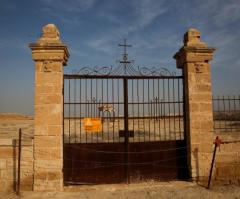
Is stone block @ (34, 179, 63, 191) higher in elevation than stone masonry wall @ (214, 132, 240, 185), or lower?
lower

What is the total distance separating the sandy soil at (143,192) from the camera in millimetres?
5930

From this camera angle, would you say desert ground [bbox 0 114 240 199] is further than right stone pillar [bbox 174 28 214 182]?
No

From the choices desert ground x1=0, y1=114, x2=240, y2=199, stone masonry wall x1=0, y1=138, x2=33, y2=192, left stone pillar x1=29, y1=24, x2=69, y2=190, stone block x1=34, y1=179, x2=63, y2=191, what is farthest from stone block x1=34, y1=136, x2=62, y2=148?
desert ground x1=0, y1=114, x2=240, y2=199

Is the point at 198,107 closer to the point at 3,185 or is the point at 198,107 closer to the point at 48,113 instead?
the point at 48,113

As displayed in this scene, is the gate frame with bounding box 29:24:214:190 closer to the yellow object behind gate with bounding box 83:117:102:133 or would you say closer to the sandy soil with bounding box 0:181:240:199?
the sandy soil with bounding box 0:181:240:199

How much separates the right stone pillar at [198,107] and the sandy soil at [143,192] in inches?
22.1

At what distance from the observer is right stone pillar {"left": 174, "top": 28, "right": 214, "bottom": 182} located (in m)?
6.91

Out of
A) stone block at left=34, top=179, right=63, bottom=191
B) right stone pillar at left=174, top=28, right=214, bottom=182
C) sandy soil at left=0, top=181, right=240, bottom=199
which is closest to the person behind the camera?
sandy soil at left=0, top=181, right=240, bottom=199

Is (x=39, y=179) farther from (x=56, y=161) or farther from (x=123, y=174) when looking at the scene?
(x=123, y=174)

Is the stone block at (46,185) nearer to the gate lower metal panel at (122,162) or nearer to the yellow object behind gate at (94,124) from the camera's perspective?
the gate lower metal panel at (122,162)

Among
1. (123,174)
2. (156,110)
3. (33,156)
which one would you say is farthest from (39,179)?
(156,110)

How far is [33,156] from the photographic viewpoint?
6426 millimetres

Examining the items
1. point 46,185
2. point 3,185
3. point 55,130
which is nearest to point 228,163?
point 55,130

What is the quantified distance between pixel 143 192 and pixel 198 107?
95.4 inches
